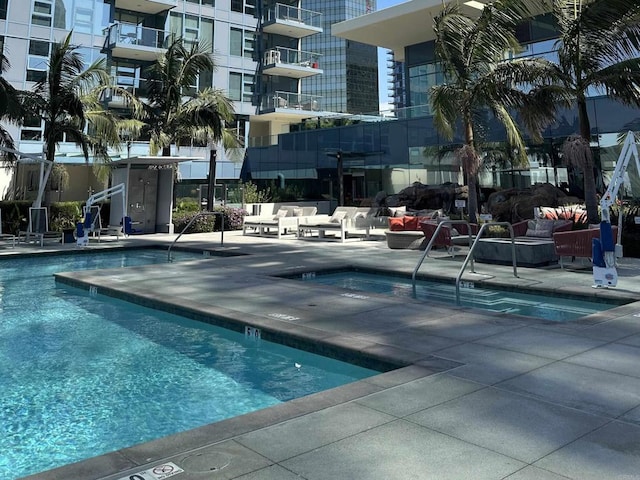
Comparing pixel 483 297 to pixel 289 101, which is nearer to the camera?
pixel 483 297

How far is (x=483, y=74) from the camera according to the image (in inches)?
606

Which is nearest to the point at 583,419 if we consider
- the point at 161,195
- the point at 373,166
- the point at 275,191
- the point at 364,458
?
the point at 364,458

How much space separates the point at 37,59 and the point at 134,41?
18.4ft

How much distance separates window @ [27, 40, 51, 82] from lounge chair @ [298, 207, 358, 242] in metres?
19.3

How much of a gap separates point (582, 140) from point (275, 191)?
20.6 metres

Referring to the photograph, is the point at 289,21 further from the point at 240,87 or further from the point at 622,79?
the point at 622,79

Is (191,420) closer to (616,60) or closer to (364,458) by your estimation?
(364,458)

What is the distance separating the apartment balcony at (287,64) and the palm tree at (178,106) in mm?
15539

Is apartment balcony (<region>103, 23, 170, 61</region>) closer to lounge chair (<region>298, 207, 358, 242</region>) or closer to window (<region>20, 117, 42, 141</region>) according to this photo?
window (<region>20, 117, 42, 141</region>)

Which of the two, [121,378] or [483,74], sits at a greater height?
[483,74]

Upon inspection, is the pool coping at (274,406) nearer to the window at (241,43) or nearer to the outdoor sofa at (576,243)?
the outdoor sofa at (576,243)

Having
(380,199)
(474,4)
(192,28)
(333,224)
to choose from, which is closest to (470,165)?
(333,224)

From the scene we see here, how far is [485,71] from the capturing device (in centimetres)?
1553

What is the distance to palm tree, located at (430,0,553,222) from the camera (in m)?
13.8
